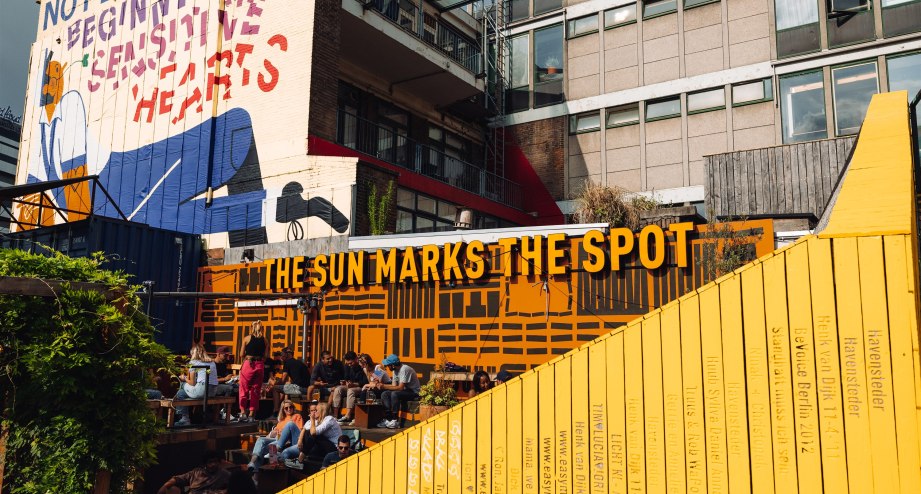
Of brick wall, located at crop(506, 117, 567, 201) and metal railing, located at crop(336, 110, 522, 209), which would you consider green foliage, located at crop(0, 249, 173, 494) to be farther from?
brick wall, located at crop(506, 117, 567, 201)

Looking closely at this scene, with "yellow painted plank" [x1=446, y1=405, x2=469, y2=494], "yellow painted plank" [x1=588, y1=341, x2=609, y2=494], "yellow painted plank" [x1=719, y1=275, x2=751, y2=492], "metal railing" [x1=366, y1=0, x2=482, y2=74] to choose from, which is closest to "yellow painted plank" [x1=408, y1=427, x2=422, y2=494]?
"yellow painted plank" [x1=446, y1=405, x2=469, y2=494]

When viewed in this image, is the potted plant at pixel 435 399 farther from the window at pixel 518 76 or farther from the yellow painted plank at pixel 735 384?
the window at pixel 518 76

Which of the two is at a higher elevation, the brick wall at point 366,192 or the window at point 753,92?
the window at point 753,92

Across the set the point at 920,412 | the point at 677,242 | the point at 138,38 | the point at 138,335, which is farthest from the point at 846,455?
the point at 138,38

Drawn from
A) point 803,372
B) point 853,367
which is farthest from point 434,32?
point 853,367

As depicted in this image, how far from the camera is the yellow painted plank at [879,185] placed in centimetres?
452

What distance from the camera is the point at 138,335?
18.9 feet

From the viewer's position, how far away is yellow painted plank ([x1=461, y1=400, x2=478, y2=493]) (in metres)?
6.05

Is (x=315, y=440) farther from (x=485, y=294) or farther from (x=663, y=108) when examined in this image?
(x=663, y=108)

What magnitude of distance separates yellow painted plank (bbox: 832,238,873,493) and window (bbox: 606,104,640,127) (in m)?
17.4

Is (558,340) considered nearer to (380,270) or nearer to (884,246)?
(380,270)

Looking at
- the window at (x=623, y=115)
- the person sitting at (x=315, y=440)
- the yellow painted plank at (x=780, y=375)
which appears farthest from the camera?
the window at (x=623, y=115)

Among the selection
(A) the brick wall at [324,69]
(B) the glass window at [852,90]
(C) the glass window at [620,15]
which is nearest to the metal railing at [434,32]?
(A) the brick wall at [324,69]

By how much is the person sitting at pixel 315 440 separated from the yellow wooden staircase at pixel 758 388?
3.95 metres
